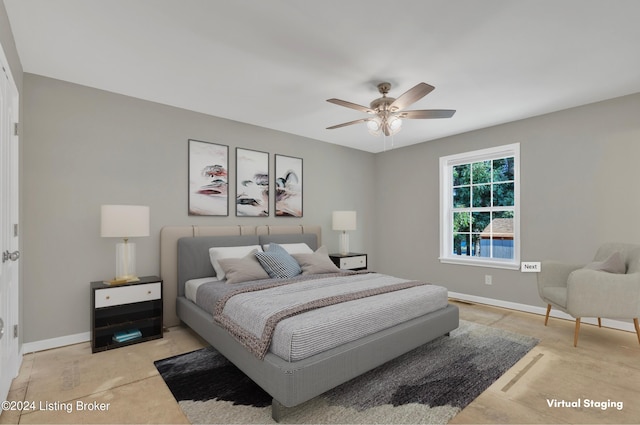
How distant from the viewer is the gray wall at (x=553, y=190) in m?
3.42

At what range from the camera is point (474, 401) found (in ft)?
6.89

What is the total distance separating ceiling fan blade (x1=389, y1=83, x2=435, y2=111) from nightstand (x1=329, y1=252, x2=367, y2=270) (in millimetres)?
2506

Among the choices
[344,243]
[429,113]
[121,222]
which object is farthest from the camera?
[344,243]

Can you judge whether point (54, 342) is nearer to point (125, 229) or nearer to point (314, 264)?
point (125, 229)

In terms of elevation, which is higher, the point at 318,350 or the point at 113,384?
the point at 318,350

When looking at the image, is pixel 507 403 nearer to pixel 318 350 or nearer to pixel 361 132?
pixel 318 350

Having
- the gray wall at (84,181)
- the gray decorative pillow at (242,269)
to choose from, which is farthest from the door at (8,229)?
the gray decorative pillow at (242,269)

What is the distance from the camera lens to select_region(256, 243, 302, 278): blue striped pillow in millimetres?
3383

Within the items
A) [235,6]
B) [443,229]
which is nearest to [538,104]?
[443,229]

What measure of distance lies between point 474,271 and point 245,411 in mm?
3797

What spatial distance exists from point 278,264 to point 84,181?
2.06 meters

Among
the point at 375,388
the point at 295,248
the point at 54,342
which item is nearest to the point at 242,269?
the point at 295,248

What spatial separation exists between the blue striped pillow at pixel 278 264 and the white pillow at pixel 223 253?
24cm

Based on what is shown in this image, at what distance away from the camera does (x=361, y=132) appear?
464 centimetres
